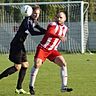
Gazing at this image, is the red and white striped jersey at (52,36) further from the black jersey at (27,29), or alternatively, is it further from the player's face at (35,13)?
the player's face at (35,13)

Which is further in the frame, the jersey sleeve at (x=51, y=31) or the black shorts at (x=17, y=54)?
the black shorts at (x=17, y=54)

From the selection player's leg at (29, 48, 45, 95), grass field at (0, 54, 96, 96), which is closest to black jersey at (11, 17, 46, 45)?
player's leg at (29, 48, 45, 95)

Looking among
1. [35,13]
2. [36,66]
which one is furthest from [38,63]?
[35,13]

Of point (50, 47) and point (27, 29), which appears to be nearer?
point (27, 29)

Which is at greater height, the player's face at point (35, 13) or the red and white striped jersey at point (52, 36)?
the player's face at point (35, 13)

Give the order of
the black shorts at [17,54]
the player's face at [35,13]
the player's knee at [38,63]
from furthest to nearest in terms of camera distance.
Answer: the black shorts at [17,54] < the player's knee at [38,63] < the player's face at [35,13]

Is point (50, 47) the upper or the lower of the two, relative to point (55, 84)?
upper

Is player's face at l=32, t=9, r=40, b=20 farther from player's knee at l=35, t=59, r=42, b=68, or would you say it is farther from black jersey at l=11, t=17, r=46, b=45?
player's knee at l=35, t=59, r=42, b=68

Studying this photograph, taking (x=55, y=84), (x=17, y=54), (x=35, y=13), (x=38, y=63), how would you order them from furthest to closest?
(x=55, y=84), (x=17, y=54), (x=38, y=63), (x=35, y=13)

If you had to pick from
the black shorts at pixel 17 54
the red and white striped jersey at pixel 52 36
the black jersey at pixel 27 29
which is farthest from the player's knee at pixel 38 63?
the black jersey at pixel 27 29

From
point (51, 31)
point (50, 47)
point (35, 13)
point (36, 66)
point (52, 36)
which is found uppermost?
point (35, 13)

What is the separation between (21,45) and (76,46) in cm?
1964

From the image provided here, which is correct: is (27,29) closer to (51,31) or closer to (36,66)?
(51,31)

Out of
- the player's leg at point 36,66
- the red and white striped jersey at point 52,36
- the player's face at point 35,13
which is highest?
the player's face at point 35,13
